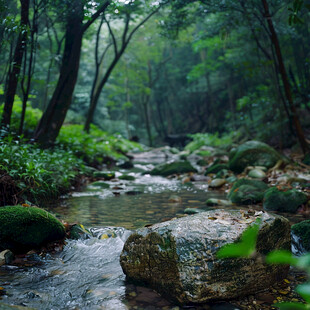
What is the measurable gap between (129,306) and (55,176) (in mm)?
4098

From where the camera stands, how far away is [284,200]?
15.1 feet

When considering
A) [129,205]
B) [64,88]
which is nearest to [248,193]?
[129,205]

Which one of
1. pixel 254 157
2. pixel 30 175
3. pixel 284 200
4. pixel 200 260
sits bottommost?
pixel 284 200

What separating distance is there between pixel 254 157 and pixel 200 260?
7.07 meters

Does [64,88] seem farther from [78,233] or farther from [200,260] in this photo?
[200,260]

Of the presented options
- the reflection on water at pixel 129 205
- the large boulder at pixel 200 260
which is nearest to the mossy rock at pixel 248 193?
the reflection on water at pixel 129 205

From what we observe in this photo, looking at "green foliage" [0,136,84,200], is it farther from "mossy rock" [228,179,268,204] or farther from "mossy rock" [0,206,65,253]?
"mossy rock" [228,179,268,204]

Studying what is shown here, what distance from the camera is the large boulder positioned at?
211 cm

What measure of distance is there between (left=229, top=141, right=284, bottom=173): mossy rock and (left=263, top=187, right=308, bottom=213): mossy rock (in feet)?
12.4

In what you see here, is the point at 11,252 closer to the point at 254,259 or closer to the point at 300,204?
the point at 254,259

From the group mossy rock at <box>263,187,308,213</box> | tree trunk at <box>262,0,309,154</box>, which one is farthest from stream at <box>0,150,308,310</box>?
tree trunk at <box>262,0,309,154</box>

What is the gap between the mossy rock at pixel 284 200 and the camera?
4.46 metres

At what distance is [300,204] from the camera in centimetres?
444

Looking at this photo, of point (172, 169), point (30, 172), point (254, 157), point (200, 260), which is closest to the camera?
point (200, 260)
